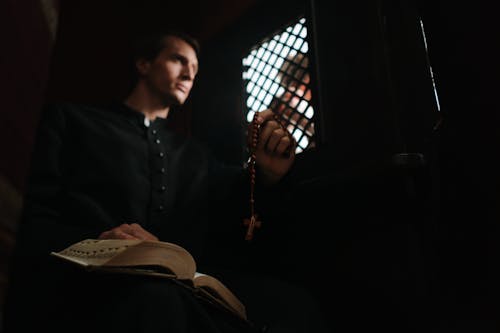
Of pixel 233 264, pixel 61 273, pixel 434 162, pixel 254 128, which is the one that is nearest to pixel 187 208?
pixel 233 264

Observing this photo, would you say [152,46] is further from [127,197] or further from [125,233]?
[125,233]

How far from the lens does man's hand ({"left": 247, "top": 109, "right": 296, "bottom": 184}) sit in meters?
0.93

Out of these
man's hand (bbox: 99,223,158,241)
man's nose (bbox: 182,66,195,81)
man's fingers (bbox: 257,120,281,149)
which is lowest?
man's hand (bbox: 99,223,158,241)

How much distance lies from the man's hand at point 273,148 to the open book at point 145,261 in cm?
32

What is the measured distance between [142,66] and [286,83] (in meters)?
0.43

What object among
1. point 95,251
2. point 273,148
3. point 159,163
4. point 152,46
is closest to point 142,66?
point 152,46

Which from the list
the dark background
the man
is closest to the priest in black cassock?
the man

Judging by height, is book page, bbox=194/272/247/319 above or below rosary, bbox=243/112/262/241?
below

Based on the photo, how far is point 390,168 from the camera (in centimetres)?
78

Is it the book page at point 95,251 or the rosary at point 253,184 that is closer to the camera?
the book page at point 95,251

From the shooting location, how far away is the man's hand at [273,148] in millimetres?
926

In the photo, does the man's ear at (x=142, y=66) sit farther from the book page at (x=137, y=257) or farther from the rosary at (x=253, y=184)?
the book page at (x=137, y=257)

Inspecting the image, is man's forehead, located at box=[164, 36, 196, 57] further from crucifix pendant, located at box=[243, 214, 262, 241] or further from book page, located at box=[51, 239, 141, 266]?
book page, located at box=[51, 239, 141, 266]

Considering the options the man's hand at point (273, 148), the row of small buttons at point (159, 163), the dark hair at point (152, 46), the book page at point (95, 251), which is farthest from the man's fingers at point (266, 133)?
the dark hair at point (152, 46)
